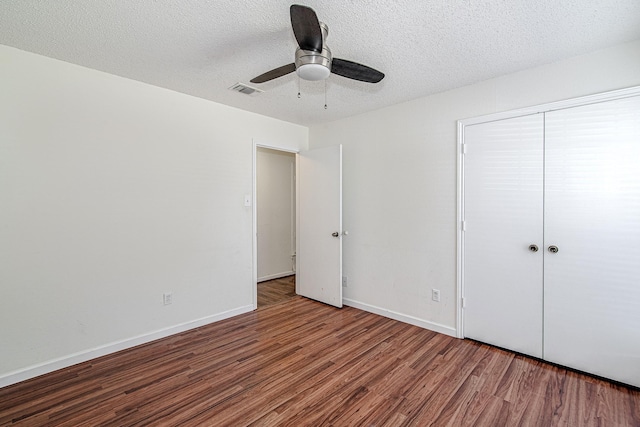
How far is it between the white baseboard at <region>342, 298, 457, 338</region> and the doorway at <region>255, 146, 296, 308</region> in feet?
4.38

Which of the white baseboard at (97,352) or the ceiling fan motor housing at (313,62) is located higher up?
the ceiling fan motor housing at (313,62)

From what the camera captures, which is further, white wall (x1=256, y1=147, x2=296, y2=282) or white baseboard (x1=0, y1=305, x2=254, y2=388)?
white wall (x1=256, y1=147, x2=296, y2=282)

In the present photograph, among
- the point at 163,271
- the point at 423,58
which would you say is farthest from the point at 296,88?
the point at 163,271

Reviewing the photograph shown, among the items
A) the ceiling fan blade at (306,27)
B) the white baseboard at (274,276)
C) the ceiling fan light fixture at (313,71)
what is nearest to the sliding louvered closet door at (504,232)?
the ceiling fan light fixture at (313,71)

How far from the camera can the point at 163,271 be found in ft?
9.70

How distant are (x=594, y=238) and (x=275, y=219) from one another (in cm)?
423

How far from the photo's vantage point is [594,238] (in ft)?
7.39

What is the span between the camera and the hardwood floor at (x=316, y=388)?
1847 mm

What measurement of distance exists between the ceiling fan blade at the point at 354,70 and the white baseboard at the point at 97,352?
2.87m

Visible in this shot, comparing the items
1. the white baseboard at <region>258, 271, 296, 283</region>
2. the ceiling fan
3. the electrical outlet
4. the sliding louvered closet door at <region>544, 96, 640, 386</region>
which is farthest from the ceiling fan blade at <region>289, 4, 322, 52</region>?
the white baseboard at <region>258, 271, 296, 283</region>

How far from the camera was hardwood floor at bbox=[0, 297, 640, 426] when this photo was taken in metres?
1.85

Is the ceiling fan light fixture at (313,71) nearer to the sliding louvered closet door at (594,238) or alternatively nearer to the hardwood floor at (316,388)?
the sliding louvered closet door at (594,238)

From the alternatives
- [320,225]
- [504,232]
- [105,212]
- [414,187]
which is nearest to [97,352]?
[105,212]

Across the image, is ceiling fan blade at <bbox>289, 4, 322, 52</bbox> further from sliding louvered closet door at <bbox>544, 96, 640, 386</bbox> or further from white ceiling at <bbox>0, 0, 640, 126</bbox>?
sliding louvered closet door at <bbox>544, 96, 640, 386</bbox>
